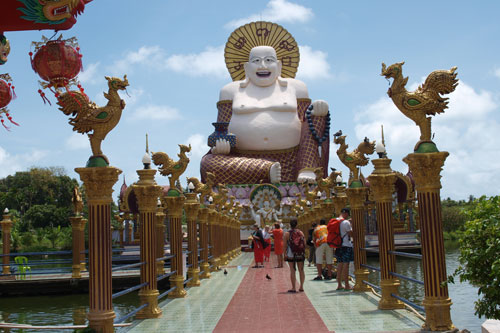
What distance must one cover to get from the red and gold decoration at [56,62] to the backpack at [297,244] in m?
5.06

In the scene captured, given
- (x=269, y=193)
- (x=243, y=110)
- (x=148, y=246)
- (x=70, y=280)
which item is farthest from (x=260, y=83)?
(x=148, y=246)

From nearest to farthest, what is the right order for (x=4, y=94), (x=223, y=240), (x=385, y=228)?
(x=4, y=94) → (x=385, y=228) → (x=223, y=240)

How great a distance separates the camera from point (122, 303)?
46.4 ft

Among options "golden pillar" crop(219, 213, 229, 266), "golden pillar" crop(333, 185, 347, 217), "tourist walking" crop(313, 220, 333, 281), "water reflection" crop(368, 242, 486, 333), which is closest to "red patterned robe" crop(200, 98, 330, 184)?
"golden pillar" crop(219, 213, 229, 266)

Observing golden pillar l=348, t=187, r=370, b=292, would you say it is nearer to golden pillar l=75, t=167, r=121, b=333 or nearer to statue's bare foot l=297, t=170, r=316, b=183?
golden pillar l=75, t=167, r=121, b=333

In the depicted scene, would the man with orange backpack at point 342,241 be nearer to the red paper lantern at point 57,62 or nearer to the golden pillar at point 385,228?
the golden pillar at point 385,228

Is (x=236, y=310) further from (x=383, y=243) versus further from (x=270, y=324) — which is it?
(x=383, y=243)

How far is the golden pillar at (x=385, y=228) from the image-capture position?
793 centimetres

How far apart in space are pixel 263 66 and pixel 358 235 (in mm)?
26241

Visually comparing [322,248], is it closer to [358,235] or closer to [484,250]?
[358,235]

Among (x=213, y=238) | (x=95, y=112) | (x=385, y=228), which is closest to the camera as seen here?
(x=95, y=112)

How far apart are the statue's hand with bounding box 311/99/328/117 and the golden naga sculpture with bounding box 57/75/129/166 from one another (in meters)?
29.3

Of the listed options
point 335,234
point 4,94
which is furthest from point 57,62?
point 335,234

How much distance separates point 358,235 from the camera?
10.1m
